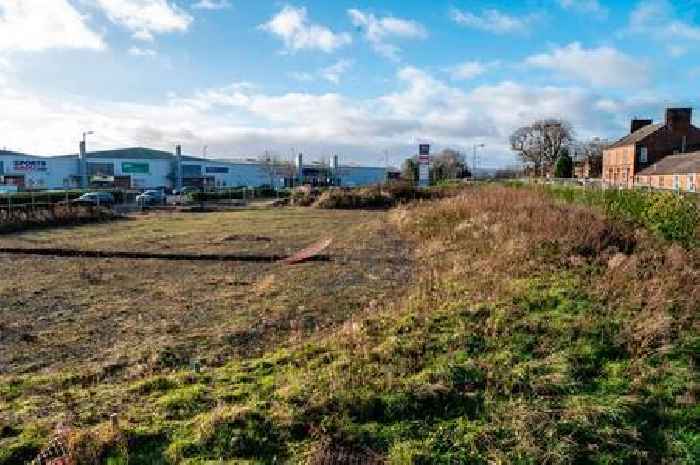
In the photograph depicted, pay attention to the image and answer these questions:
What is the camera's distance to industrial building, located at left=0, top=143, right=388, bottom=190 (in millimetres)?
76688

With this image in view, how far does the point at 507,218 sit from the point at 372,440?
11.2 metres

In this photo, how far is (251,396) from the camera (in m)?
4.82

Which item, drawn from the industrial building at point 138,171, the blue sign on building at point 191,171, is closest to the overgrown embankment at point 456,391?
the industrial building at point 138,171

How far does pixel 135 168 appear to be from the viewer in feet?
285

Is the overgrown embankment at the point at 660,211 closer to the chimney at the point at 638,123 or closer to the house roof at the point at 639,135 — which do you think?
the house roof at the point at 639,135

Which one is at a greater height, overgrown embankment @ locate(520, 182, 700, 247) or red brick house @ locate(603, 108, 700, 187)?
red brick house @ locate(603, 108, 700, 187)

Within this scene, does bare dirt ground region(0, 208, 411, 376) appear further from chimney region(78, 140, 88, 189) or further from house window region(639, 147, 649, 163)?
chimney region(78, 140, 88, 189)

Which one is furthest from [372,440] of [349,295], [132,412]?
Answer: [349,295]

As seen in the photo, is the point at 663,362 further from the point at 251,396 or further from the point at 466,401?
the point at 251,396

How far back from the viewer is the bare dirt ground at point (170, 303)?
255 inches


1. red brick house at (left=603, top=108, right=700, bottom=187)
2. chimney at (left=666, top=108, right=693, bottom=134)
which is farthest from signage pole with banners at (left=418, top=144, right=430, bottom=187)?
chimney at (left=666, top=108, right=693, bottom=134)

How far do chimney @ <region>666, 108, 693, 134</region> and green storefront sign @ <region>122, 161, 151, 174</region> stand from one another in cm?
7418

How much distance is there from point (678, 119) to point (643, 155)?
4.96 m

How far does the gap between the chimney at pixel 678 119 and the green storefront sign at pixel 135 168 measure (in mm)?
74183
